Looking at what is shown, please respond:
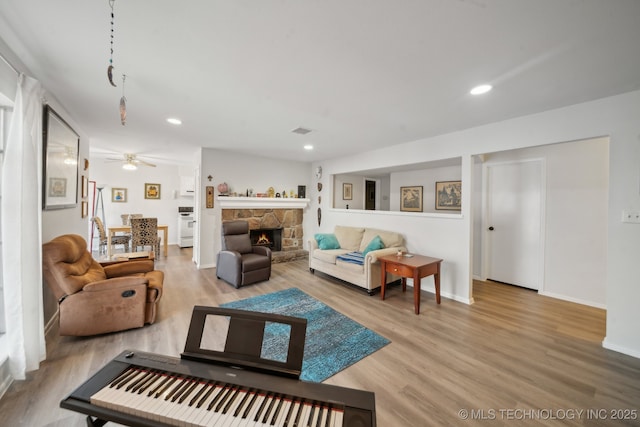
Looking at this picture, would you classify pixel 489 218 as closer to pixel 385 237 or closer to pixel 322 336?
pixel 385 237

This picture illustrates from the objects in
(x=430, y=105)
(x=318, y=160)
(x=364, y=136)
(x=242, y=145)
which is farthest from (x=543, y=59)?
(x=318, y=160)

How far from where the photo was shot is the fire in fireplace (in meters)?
5.60

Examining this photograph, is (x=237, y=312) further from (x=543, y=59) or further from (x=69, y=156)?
(x=69, y=156)

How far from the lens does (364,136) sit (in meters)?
3.74

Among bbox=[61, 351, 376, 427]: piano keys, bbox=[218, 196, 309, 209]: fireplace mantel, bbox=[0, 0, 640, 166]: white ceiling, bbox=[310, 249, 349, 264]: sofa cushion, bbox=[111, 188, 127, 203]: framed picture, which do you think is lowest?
bbox=[310, 249, 349, 264]: sofa cushion

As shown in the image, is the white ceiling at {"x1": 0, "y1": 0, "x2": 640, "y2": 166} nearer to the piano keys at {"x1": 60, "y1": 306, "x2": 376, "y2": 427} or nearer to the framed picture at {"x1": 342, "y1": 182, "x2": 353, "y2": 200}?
the piano keys at {"x1": 60, "y1": 306, "x2": 376, "y2": 427}

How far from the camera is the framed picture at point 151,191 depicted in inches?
274

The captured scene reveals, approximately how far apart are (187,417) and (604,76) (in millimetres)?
3391

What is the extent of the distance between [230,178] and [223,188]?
0.33 metres

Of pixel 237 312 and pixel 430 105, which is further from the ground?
pixel 430 105

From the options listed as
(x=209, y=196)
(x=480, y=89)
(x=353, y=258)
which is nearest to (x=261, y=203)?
(x=209, y=196)

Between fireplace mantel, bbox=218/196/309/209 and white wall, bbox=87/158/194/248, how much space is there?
11.1 ft

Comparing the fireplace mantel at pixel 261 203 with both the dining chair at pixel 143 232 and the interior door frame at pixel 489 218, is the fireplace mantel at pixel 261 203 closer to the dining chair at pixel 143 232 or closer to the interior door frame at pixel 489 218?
the dining chair at pixel 143 232

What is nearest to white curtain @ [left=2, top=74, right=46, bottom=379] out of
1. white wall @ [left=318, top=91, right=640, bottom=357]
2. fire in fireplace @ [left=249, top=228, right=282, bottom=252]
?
fire in fireplace @ [left=249, top=228, right=282, bottom=252]
